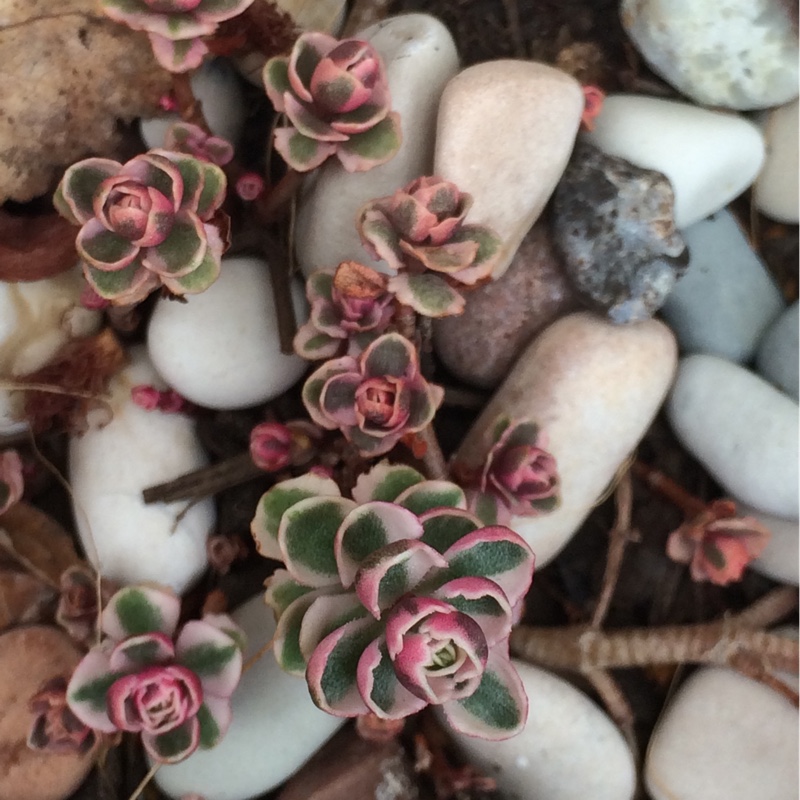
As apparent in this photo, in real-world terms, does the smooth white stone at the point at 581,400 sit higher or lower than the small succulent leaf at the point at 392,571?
lower

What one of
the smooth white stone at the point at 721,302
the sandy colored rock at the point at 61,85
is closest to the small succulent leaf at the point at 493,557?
the smooth white stone at the point at 721,302

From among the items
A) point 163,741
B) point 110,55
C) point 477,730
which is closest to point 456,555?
point 477,730

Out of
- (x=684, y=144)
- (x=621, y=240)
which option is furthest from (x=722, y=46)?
(x=621, y=240)

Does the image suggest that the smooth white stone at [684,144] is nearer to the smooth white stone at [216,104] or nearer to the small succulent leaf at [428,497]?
the smooth white stone at [216,104]

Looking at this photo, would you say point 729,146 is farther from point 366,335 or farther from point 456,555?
point 456,555

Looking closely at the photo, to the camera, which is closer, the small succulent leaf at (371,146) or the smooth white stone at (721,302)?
the small succulent leaf at (371,146)

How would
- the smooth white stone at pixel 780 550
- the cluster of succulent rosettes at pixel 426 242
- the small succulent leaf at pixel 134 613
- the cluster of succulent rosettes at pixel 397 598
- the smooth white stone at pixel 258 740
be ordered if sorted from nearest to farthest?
the cluster of succulent rosettes at pixel 397 598 < the cluster of succulent rosettes at pixel 426 242 < the small succulent leaf at pixel 134 613 < the smooth white stone at pixel 258 740 < the smooth white stone at pixel 780 550

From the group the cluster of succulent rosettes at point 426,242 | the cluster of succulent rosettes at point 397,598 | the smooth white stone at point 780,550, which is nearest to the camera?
the cluster of succulent rosettes at point 397,598
